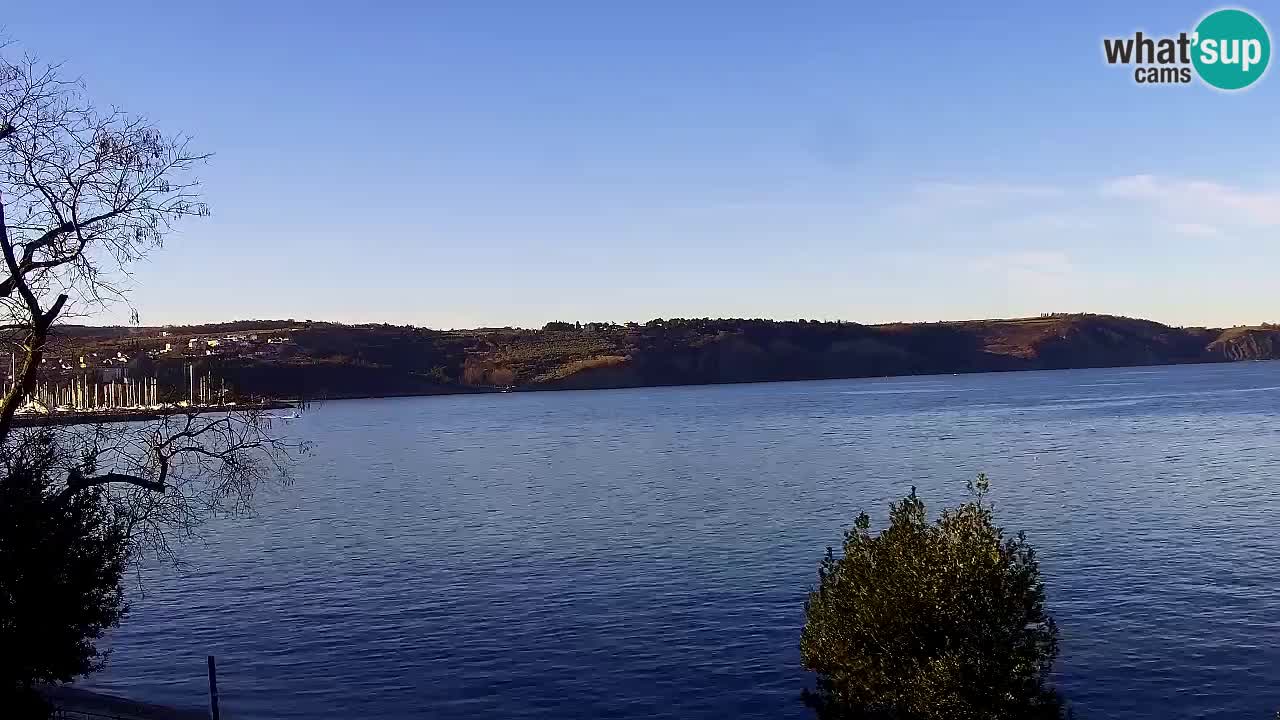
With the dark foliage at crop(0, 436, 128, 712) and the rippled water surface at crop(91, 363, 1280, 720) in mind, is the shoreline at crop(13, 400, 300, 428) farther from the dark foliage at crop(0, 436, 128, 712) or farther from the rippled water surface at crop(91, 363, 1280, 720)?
the rippled water surface at crop(91, 363, 1280, 720)

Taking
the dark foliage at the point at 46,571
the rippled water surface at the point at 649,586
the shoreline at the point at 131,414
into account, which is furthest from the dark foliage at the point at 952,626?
the dark foliage at the point at 46,571

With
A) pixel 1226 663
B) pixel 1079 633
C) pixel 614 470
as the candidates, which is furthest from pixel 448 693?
pixel 614 470

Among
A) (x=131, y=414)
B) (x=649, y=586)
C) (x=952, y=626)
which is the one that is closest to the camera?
(x=131, y=414)

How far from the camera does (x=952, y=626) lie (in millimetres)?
23438

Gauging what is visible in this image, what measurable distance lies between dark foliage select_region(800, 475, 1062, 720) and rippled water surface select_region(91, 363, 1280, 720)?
18.5 feet

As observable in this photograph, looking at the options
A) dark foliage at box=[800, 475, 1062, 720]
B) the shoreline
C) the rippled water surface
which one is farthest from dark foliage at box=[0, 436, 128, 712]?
dark foliage at box=[800, 475, 1062, 720]

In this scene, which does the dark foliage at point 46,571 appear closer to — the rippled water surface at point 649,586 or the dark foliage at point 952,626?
the rippled water surface at point 649,586

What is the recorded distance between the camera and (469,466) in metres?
110

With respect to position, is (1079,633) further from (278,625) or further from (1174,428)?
(1174,428)

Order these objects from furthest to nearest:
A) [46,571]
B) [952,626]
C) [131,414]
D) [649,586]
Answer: [649,586] → [952,626] → [46,571] → [131,414]

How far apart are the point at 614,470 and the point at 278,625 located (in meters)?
58.1

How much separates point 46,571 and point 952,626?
60.0ft

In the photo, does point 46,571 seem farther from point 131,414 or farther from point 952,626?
point 952,626

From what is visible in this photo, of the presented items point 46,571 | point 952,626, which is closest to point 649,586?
point 952,626
